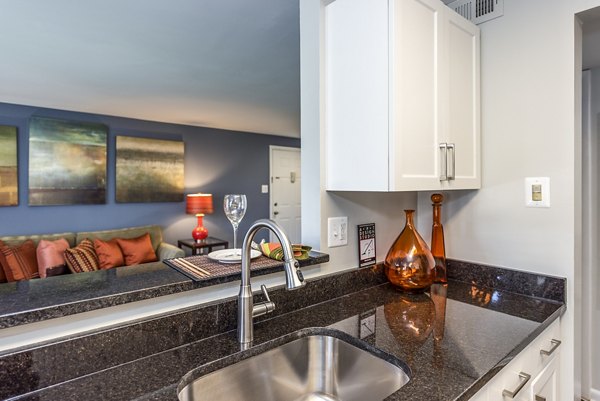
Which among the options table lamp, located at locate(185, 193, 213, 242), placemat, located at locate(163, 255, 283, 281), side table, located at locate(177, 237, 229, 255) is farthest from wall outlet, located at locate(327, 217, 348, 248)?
table lamp, located at locate(185, 193, 213, 242)

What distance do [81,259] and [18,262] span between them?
1.57 ft

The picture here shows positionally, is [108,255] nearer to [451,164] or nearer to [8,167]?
[8,167]

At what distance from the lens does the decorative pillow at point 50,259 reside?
3178 millimetres

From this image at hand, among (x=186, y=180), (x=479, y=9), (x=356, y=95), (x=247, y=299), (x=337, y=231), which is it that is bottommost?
(x=247, y=299)

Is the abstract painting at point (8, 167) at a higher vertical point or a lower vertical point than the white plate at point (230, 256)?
higher

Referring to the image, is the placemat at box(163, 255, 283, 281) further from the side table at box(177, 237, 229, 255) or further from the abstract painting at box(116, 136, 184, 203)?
the abstract painting at box(116, 136, 184, 203)

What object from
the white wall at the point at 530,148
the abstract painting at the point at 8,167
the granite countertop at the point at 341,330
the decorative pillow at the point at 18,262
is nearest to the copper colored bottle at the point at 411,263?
the granite countertop at the point at 341,330

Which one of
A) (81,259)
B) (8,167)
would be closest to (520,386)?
(81,259)

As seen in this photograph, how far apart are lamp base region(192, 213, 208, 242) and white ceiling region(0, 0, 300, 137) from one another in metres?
1.45

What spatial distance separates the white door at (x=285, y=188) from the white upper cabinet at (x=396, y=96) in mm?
4317

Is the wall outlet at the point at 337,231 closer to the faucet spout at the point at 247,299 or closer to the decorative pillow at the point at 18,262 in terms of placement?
the faucet spout at the point at 247,299

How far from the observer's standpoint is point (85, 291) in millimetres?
894

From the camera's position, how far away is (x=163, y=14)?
179cm

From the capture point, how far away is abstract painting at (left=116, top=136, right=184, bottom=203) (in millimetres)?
4191
